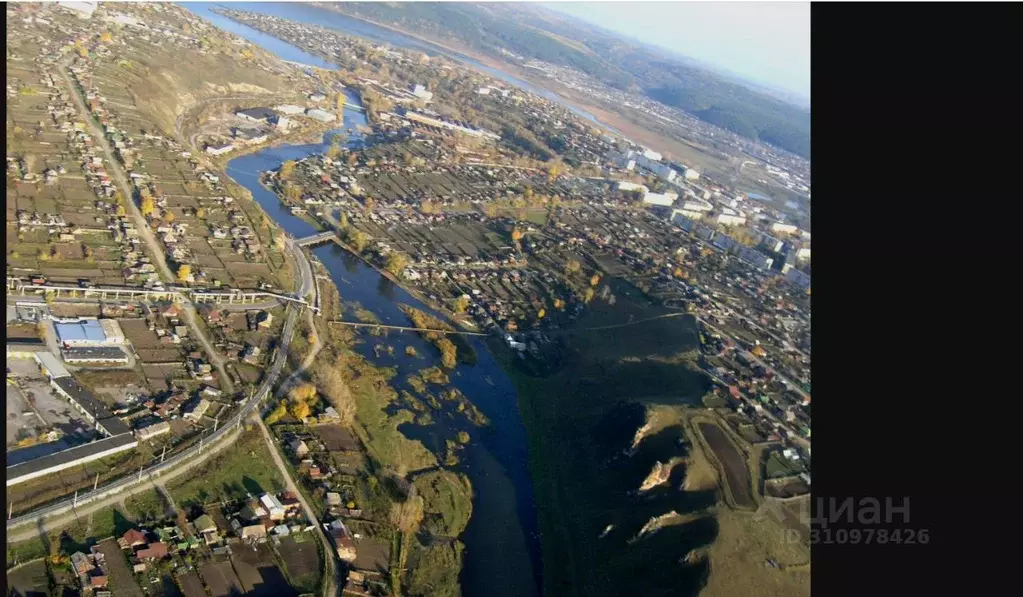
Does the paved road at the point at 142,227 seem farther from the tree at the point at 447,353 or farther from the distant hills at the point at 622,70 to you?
the distant hills at the point at 622,70

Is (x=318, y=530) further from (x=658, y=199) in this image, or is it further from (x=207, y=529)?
(x=658, y=199)

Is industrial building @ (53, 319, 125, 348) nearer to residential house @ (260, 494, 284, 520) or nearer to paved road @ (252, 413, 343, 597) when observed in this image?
paved road @ (252, 413, 343, 597)

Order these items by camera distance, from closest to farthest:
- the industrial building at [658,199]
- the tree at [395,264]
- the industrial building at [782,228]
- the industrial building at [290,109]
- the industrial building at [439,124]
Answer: the tree at [395,264], the industrial building at [290,109], the industrial building at [658,199], the industrial building at [782,228], the industrial building at [439,124]

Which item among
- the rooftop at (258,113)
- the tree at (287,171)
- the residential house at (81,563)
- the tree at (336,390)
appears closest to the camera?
the residential house at (81,563)

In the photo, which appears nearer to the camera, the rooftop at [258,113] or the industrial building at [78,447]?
the industrial building at [78,447]

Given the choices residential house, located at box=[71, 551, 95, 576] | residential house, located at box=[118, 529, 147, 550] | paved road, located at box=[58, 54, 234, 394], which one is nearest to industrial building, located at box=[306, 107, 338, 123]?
paved road, located at box=[58, 54, 234, 394]

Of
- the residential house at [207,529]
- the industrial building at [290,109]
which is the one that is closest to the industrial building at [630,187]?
the industrial building at [290,109]

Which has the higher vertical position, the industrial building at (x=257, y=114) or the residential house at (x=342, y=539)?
the industrial building at (x=257, y=114)
